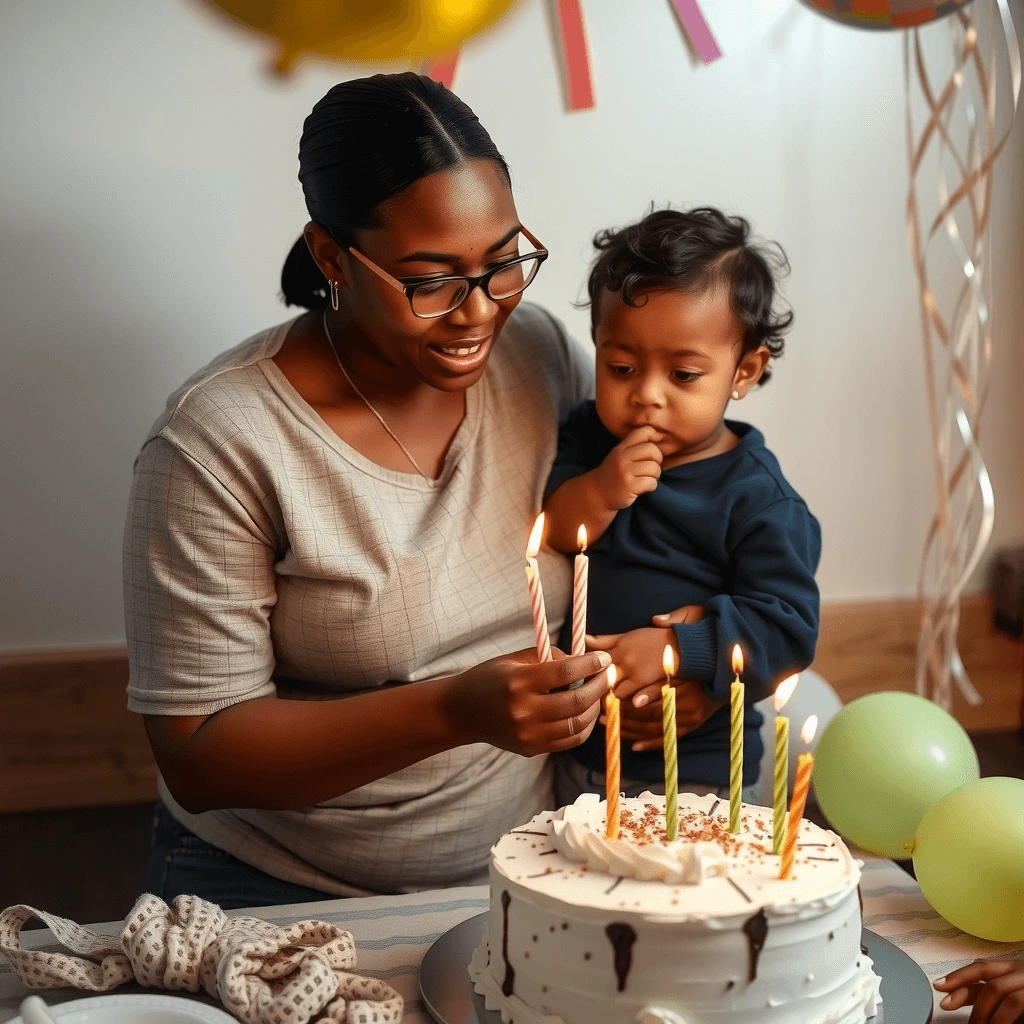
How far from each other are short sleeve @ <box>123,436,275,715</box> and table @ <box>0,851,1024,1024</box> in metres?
0.27

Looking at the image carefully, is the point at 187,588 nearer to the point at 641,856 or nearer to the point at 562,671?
the point at 562,671

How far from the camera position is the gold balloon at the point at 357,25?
6.96 ft

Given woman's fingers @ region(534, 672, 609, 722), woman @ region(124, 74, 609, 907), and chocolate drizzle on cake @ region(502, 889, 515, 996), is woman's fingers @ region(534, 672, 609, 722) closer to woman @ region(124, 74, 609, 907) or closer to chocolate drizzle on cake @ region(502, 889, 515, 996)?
woman @ region(124, 74, 609, 907)

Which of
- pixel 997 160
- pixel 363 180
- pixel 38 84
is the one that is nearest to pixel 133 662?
pixel 363 180

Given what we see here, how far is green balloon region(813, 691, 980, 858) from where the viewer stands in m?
1.47

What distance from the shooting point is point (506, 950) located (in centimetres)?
108

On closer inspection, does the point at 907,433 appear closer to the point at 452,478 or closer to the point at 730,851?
the point at 452,478

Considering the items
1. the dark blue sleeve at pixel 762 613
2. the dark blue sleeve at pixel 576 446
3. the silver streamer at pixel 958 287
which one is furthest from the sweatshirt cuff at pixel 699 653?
the silver streamer at pixel 958 287

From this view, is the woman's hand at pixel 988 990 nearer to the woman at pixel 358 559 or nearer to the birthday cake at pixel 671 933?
the birthday cake at pixel 671 933

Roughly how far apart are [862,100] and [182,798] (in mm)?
1925


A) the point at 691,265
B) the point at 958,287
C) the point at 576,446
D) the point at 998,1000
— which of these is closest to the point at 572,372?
the point at 576,446

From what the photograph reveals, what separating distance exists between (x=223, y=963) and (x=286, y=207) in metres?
1.48

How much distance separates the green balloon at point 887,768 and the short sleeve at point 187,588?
75 centimetres

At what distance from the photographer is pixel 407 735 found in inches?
54.2
